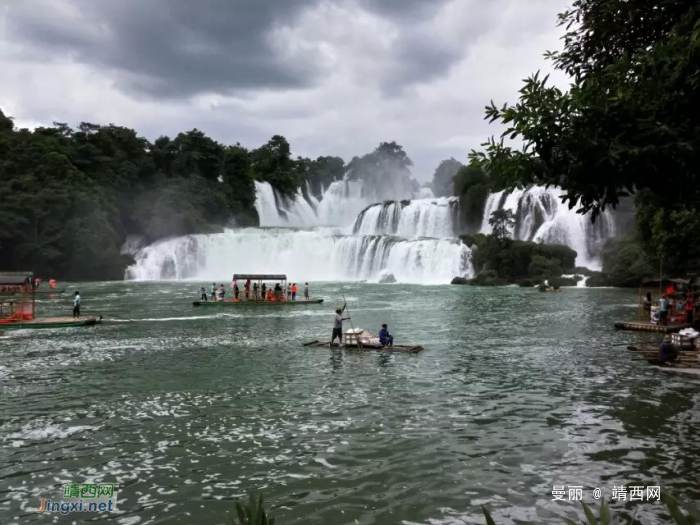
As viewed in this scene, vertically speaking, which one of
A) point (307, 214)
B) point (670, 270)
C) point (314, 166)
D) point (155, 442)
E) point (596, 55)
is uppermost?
point (314, 166)

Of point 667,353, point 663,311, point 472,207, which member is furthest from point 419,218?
point 667,353

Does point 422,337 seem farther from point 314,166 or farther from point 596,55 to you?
point 314,166

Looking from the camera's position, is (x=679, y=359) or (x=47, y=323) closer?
(x=679, y=359)

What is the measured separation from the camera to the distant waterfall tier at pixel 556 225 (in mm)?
51747

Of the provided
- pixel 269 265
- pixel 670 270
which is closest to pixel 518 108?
pixel 670 270

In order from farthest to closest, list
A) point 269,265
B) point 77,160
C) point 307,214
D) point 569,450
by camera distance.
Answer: point 307,214 → point 77,160 → point 269,265 → point 569,450

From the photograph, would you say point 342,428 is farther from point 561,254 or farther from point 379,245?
point 379,245

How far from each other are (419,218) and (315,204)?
1714 inches

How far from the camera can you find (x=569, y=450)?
753cm

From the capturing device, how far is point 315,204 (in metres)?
105

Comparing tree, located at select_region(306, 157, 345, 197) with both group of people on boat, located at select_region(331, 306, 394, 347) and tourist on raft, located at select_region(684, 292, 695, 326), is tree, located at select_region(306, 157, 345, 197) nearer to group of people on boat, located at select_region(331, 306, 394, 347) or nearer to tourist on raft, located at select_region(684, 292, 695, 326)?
tourist on raft, located at select_region(684, 292, 695, 326)

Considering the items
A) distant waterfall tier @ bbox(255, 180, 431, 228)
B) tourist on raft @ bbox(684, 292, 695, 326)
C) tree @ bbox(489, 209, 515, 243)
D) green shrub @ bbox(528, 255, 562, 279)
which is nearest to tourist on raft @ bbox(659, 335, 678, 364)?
tourist on raft @ bbox(684, 292, 695, 326)

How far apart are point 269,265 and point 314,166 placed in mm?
58467

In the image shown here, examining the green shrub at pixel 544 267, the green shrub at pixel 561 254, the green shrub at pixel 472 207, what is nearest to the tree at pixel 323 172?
the green shrub at pixel 472 207
